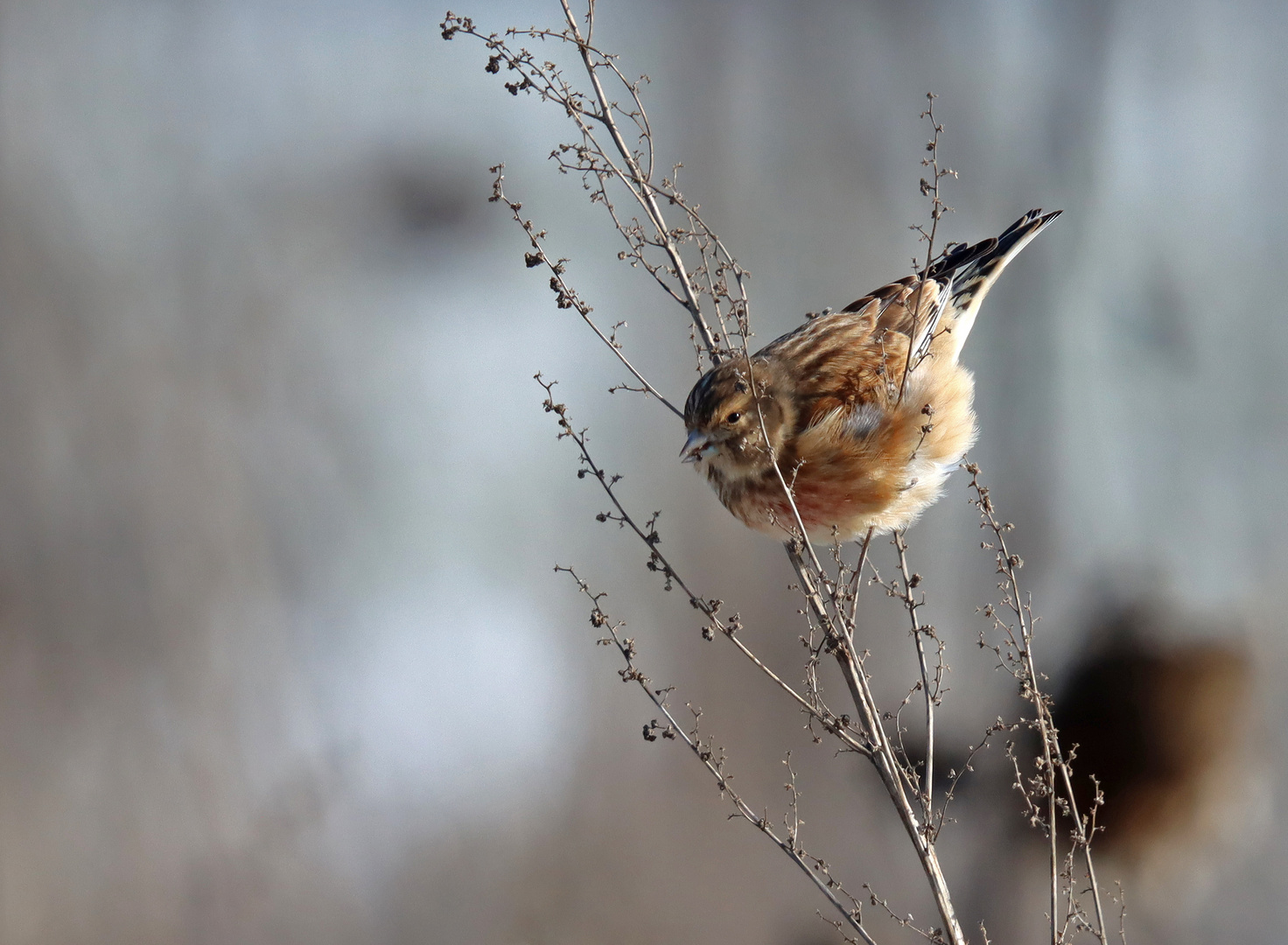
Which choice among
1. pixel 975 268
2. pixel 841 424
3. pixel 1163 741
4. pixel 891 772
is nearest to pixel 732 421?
pixel 841 424

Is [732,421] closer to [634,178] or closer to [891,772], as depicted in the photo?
[634,178]

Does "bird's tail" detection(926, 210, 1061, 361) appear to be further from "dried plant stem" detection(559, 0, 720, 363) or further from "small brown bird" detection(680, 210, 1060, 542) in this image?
"dried plant stem" detection(559, 0, 720, 363)

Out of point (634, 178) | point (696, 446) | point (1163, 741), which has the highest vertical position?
point (1163, 741)

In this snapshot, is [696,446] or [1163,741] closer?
[696,446]

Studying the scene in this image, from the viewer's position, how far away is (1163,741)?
4746 mm

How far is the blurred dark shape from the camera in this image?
15.3ft

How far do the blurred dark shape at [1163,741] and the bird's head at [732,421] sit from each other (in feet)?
11.4

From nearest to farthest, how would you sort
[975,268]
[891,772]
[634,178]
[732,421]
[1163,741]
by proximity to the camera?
1. [891,772]
2. [634,178]
3. [732,421]
4. [975,268]
5. [1163,741]

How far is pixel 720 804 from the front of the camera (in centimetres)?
514

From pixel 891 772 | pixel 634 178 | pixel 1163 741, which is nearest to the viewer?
pixel 891 772

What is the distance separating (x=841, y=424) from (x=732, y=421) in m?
0.29

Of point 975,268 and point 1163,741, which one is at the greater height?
point 1163,741

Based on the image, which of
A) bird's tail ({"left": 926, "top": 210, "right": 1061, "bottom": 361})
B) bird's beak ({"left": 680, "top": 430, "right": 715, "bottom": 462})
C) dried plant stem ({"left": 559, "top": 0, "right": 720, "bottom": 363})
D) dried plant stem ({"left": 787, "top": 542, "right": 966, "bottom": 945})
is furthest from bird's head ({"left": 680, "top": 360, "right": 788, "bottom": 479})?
bird's tail ({"left": 926, "top": 210, "right": 1061, "bottom": 361})

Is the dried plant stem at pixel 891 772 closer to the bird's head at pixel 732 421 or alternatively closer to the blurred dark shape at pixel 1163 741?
the bird's head at pixel 732 421
